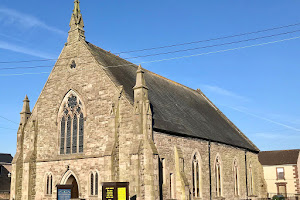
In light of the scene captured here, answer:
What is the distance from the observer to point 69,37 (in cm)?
2744

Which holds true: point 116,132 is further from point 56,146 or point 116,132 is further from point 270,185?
point 270,185

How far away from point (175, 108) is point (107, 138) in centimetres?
881

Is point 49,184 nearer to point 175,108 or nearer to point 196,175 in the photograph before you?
point 196,175

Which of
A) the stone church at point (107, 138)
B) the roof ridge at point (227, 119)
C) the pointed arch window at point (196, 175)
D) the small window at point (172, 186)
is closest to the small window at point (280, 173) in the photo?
the roof ridge at point (227, 119)

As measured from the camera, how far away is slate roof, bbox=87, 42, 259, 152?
83.5 feet

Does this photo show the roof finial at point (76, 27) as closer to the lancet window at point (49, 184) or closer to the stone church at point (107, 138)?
the stone church at point (107, 138)

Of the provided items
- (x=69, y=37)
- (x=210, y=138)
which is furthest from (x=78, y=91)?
(x=210, y=138)

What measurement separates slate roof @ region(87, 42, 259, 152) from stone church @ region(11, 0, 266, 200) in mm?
129

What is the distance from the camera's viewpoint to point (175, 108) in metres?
30.1

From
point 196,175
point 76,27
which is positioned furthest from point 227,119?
point 76,27

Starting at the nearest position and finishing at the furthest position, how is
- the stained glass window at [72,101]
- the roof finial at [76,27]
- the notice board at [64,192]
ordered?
the notice board at [64,192], the stained glass window at [72,101], the roof finial at [76,27]

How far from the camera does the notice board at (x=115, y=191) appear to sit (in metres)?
17.8

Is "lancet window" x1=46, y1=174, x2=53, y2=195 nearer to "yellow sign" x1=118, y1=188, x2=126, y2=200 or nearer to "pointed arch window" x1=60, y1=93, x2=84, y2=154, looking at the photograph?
"pointed arch window" x1=60, y1=93, x2=84, y2=154

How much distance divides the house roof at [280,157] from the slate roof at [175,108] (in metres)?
20.3
